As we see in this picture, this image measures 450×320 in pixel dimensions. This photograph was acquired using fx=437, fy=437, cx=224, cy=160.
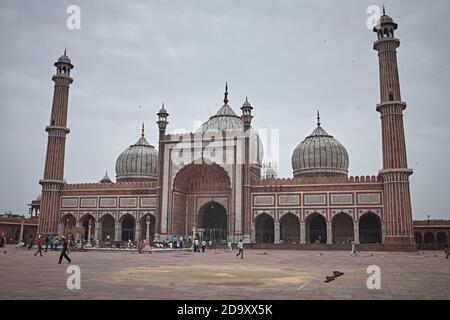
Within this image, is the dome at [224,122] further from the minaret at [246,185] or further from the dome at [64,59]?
the dome at [64,59]

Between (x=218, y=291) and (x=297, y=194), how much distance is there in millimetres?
26429

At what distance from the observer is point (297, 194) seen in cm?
3281

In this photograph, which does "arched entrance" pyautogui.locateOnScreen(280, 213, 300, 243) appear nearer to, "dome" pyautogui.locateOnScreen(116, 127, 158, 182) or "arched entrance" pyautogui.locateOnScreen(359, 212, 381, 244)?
"arched entrance" pyautogui.locateOnScreen(359, 212, 381, 244)

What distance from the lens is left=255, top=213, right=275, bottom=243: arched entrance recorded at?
3522cm

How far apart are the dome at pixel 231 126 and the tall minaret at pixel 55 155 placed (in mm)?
11934

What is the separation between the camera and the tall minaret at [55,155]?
36.5m

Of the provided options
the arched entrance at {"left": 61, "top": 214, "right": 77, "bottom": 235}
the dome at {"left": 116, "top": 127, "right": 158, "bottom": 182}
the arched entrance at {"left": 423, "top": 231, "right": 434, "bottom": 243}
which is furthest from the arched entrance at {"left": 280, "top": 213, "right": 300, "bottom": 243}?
the arched entrance at {"left": 61, "top": 214, "right": 77, "bottom": 235}

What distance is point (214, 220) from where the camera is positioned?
3722 cm

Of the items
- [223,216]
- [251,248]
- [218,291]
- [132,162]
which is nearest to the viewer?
[218,291]

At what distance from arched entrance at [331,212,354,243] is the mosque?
0.07 meters

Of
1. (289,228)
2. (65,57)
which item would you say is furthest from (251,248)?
(65,57)
